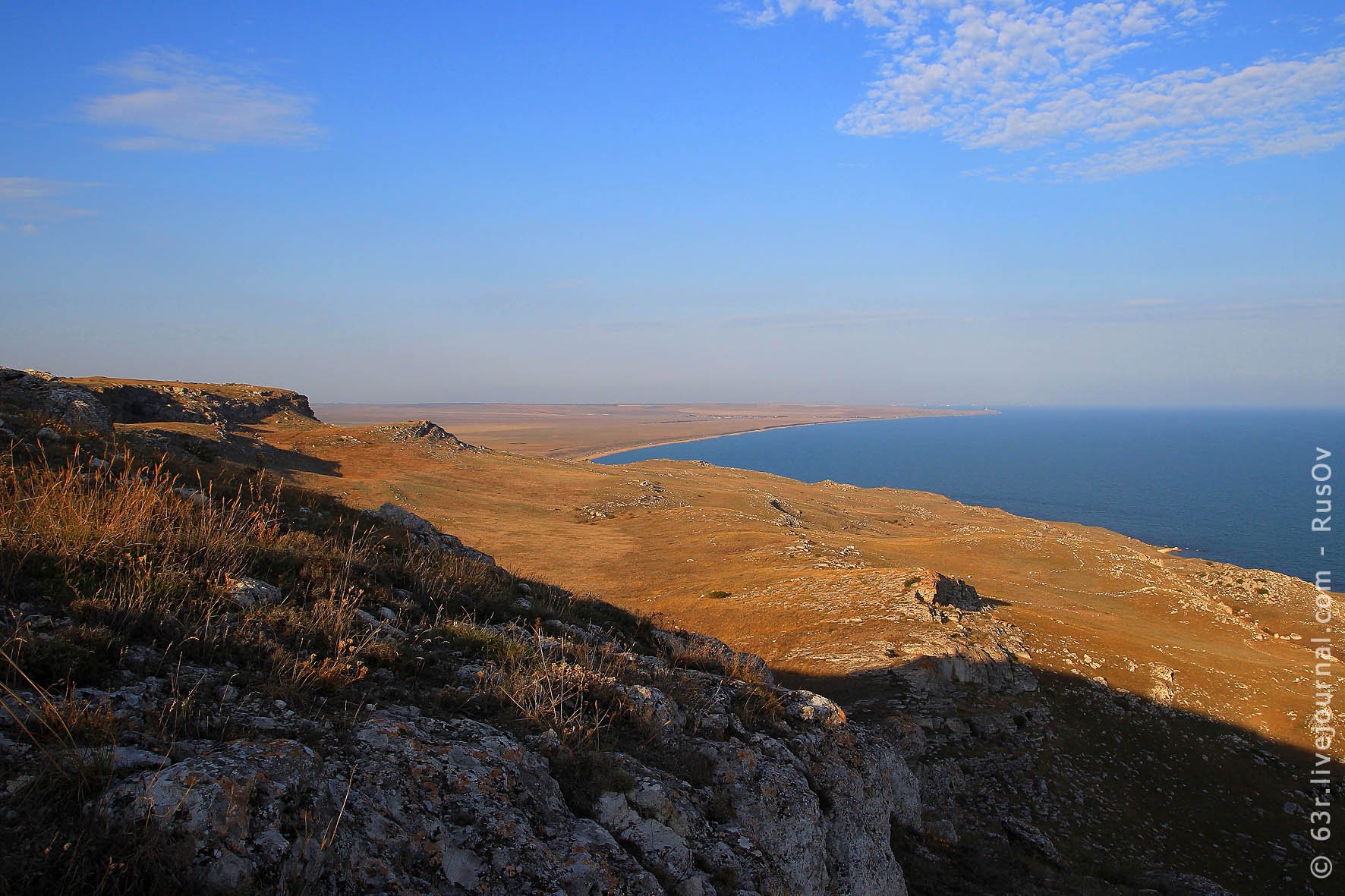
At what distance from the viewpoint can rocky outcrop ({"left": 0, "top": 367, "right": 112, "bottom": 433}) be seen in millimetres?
12320

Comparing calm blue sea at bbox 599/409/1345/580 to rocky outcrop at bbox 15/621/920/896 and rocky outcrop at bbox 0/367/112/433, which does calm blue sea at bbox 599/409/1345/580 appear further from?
rocky outcrop at bbox 0/367/112/433

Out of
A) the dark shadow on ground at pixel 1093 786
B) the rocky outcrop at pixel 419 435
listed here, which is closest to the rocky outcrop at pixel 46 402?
the dark shadow on ground at pixel 1093 786

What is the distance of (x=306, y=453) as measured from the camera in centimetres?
4456

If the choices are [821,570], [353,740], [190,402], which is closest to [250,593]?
[353,740]

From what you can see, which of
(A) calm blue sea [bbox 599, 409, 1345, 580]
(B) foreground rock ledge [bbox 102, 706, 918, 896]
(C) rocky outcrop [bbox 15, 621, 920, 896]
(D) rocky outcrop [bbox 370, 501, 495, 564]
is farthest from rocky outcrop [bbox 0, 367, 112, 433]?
(A) calm blue sea [bbox 599, 409, 1345, 580]

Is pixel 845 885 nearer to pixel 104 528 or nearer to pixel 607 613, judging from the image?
pixel 607 613

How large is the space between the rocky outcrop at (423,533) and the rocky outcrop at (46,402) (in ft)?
16.5

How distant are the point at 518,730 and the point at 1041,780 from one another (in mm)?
12938

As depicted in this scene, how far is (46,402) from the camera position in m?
16.3

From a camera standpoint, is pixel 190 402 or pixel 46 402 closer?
pixel 46 402

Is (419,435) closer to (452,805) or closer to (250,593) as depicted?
(250,593)

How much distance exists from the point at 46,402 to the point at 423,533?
11.8 meters

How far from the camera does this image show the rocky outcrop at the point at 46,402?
12.3m

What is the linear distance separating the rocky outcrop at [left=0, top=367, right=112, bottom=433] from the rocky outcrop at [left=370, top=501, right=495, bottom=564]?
504 centimetres
